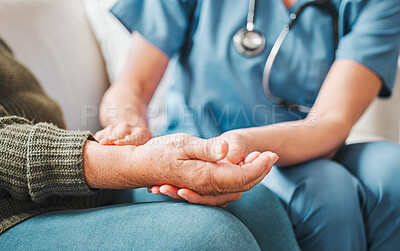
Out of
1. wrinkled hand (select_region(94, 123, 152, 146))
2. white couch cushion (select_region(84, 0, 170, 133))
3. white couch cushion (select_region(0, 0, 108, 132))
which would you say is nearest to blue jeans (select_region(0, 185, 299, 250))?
wrinkled hand (select_region(94, 123, 152, 146))

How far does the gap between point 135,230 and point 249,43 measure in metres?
0.54

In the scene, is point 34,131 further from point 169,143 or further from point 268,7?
point 268,7

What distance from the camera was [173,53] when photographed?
3.06 feet

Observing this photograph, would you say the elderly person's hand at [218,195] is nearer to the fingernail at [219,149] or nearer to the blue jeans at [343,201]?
the fingernail at [219,149]

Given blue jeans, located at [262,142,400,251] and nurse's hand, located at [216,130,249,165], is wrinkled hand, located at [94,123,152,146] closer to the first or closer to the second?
nurse's hand, located at [216,130,249,165]

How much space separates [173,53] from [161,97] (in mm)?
367

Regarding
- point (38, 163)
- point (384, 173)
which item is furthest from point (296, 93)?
point (38, 163)

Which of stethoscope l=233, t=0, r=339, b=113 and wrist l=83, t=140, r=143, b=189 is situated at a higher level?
stethoscope l=233, t=0, r=339, b=113

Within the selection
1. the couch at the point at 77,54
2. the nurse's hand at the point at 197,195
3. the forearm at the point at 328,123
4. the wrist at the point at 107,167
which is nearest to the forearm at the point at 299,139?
the forearm at the point at 328,123

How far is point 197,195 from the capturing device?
54 centimetres

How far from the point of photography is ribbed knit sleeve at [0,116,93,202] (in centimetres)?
51

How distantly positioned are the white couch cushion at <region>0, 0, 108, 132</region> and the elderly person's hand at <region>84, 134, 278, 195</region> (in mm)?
540

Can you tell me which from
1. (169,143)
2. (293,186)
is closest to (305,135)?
(293,186)

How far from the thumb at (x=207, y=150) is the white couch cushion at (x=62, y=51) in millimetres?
609
